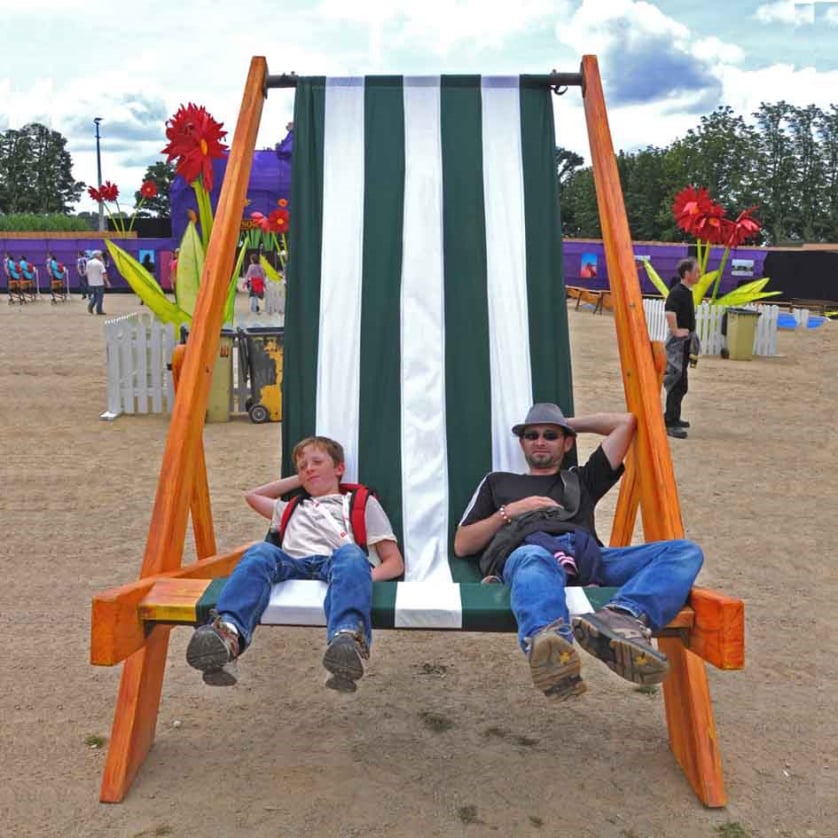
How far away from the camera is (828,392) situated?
1122cm

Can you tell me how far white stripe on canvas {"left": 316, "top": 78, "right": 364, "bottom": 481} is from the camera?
3.60 m

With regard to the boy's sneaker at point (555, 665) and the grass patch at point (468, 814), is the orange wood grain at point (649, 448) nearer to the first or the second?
the boy's sneaker at point (555, 665)

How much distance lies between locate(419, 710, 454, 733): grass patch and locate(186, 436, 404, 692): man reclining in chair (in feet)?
1.55

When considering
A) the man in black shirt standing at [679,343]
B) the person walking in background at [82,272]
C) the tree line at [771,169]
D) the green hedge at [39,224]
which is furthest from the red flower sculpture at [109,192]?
the tree line at [771,169]

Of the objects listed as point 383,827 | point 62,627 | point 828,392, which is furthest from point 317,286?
point 828,392

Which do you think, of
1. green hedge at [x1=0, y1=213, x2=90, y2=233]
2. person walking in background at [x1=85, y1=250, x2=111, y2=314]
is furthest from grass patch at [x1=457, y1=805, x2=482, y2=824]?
green hedge at [x1=0, y1=213, x2=90, y2=233]

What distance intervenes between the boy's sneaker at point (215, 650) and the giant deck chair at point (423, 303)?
48cm

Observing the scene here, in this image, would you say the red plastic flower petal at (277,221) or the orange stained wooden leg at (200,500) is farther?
the red plastic flower petal at (277,221)

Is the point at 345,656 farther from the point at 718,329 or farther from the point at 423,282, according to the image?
the point at 718,329

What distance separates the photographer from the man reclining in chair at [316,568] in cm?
239

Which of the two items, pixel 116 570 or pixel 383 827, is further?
pixel 116 570

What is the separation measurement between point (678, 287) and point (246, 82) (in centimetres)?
554

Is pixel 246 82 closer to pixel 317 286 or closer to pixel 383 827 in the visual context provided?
pixel 317 286

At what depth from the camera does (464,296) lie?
3.80 m
